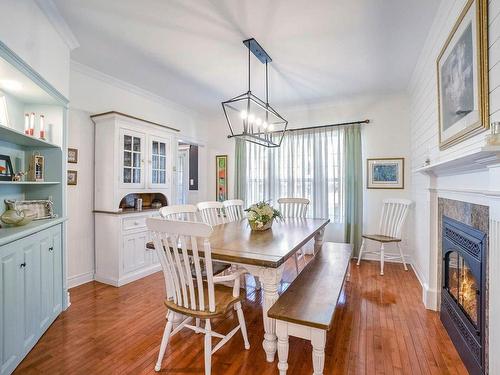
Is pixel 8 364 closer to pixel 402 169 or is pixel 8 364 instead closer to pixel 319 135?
pixel 319 135

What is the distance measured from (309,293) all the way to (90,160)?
3.11m

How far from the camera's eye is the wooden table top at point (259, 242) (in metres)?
1.74

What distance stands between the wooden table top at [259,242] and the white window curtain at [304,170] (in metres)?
1.52

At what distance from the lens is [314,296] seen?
6.04 ft

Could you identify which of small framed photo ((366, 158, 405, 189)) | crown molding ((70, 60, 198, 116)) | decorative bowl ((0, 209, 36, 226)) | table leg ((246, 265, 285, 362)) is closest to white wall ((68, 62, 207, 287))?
crown molding ((70, 60, 198, 116))

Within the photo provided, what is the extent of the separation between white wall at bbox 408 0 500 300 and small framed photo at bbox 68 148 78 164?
12.7 ft

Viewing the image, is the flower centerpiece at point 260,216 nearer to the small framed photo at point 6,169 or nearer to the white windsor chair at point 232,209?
the white windsor chair at point 232,209

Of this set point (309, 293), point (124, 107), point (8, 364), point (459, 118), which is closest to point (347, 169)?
point (459, 118)

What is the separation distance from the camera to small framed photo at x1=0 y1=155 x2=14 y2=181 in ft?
7.23

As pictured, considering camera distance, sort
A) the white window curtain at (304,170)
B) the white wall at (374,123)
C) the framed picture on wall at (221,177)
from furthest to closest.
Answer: the framed picture on wall at (221,177) < the white window curtain at (304,170) < the white wall at (374,123)

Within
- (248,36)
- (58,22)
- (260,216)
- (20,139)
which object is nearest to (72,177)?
(20,139)

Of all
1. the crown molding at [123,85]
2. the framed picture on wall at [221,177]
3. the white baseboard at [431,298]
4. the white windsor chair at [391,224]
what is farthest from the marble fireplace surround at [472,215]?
the crown molding at [123,85]

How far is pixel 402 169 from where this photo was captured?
4.09 meters

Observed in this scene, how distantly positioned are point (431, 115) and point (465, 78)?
107 cm
